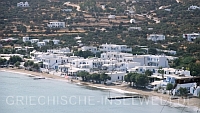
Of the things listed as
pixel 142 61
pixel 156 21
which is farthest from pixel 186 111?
pixel 156 21

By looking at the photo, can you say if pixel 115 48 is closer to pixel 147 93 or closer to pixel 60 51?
pixel 60 51

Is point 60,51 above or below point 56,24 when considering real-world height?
below

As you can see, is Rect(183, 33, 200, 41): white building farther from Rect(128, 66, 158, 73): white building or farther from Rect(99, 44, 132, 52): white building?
Rect(128, 66, 158, 73): white building

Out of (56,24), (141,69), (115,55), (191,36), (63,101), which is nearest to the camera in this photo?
(63,101)

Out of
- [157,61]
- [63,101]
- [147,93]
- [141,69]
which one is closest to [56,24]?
[157,61]

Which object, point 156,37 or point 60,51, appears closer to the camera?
point 60,51

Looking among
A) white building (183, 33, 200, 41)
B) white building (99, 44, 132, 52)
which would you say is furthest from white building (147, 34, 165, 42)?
white building (99, 44, 132, 52)

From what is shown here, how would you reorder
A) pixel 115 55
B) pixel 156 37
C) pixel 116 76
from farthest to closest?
1. pixel 156 37
2. pixel 115 55
3. pixel 116 76

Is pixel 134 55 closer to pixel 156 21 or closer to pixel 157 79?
pixel 157 79

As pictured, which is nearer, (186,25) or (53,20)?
(186,25)
